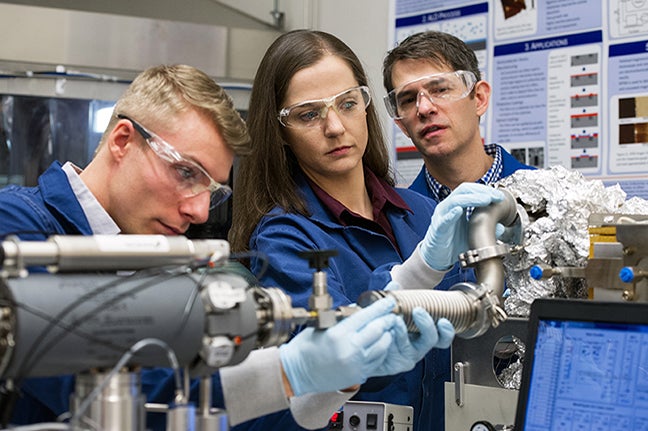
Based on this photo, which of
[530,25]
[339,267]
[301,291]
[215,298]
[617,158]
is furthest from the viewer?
[530,25]

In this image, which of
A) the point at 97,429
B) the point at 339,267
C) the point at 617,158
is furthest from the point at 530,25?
the point at 97,429

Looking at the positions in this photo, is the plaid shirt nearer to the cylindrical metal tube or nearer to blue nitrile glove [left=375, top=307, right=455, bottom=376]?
blue nitrile glove [left=375, top=307, right=455, bottom=376]

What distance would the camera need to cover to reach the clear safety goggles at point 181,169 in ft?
4.59

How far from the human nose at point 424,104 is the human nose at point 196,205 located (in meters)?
1.04

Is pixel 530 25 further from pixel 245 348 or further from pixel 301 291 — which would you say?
pixel 245 348

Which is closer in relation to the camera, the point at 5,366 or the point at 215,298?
the point at 5,366

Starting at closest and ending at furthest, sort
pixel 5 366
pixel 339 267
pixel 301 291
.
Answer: pixel 5 366, pixel 301 291, pixel 339 267

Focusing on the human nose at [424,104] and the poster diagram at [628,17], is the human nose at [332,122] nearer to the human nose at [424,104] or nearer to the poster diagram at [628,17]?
the human nose at [424,104]

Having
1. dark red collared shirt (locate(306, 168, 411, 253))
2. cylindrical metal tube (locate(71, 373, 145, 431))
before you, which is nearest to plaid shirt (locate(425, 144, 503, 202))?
dark red collared shirt (locate(306, 168, 411, 253))

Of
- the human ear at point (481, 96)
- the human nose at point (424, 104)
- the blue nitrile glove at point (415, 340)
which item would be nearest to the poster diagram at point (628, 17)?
the human ear at point (481, 96)

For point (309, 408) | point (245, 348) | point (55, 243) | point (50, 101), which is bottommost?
point (309, 408)

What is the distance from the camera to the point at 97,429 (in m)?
0.87

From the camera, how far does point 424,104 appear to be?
2.36m

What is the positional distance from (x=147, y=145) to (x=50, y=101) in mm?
1724
